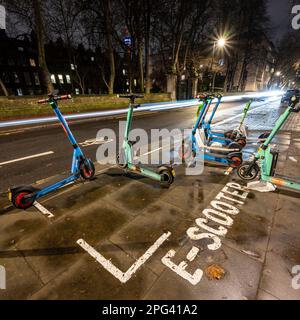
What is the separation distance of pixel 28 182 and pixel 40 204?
135 centimetres

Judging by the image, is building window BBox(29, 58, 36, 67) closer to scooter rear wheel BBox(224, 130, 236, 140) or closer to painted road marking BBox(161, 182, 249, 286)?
scooter rear wheel BBox(224, 130, 236, 140)

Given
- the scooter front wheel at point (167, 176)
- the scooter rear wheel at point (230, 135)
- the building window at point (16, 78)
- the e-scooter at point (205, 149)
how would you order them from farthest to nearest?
1. the building window at point (16, 78)
2. the scooter rear wheel at point (230, 135)
3. the e-scooter at point (205, 149)
4. the scooter front wheel at point (167, 176)

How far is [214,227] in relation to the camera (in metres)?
2.81

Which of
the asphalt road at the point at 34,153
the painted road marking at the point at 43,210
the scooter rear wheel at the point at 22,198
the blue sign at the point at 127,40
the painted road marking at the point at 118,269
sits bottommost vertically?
the asphalt road at the point at 34,153

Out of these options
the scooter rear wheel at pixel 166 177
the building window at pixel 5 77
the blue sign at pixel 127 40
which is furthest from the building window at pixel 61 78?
the scooter rear wheel at pixel 166 177

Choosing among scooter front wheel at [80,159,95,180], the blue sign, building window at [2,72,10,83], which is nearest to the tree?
the blue sign

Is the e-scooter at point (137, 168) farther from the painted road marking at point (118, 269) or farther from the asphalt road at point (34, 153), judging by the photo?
the asphalt road at point (34, 153)

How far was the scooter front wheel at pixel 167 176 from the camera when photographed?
12.6 feet

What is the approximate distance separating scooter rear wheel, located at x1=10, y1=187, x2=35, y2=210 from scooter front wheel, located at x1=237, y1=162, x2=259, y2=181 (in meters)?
4.33

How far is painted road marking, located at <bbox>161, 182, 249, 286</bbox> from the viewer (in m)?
2.16

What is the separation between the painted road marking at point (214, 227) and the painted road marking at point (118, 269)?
0.67 ft

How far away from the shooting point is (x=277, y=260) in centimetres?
225
